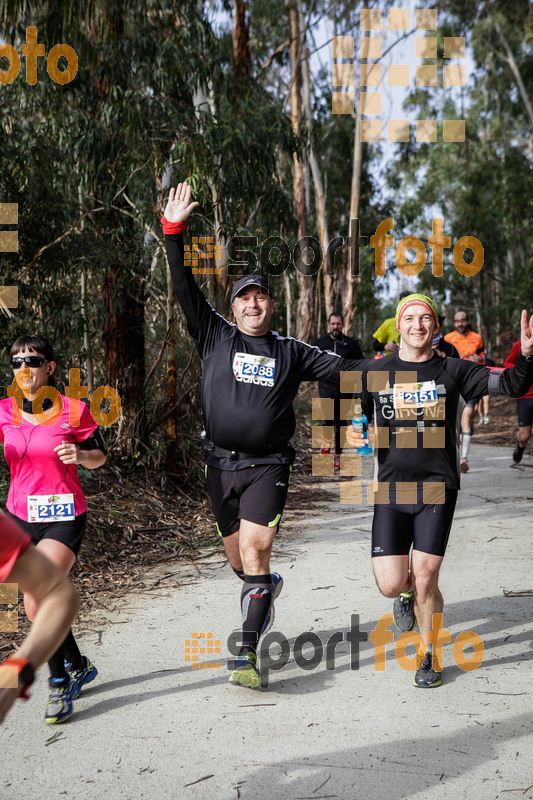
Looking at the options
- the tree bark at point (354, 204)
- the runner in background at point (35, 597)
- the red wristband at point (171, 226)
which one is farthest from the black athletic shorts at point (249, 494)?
the tree bark at point (354, 204)

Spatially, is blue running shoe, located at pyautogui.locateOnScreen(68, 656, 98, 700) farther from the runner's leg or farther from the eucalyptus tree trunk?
the eucalyptus tree trunk

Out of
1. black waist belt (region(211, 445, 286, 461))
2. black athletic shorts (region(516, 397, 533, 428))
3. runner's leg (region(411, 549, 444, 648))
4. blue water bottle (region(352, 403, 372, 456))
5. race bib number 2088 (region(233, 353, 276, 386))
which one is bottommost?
runner's leg (region(411, 549, 444, 648))

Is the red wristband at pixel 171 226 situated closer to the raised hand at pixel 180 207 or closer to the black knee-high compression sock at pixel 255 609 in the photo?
the raised hand at pixel 180 207

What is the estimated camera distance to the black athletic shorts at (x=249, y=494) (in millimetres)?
4379

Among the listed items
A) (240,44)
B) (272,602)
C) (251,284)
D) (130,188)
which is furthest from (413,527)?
(240,44)

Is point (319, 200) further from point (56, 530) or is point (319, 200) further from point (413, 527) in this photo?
point (56, 530)

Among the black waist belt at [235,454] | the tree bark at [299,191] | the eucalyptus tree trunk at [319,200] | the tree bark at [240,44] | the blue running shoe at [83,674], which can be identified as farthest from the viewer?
the eucalyptus tree trunk at [319,200]

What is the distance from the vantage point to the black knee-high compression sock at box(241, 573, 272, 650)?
4.33 meters

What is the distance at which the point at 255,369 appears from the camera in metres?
4.54

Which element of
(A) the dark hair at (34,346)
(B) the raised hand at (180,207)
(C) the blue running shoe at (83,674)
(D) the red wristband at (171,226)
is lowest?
(C) the blue running shoe at (83,674)

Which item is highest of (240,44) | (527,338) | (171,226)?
(240,44)

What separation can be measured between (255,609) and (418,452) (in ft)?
3.97

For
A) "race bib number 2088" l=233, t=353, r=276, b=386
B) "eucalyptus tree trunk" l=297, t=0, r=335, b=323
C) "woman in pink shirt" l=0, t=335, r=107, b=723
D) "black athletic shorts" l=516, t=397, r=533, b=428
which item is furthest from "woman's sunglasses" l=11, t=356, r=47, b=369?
"eucalyptus tree trunk" l=297, t=0, r=335, b=323

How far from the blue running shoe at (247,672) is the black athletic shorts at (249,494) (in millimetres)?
685
